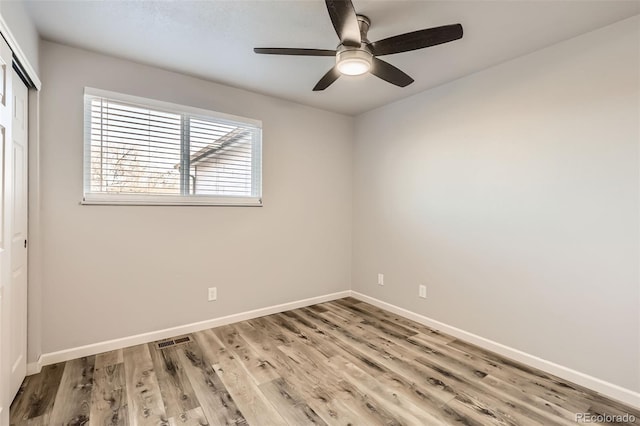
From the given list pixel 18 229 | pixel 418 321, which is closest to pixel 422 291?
pixel 418 321

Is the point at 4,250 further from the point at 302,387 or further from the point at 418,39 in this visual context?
the point at 418,39

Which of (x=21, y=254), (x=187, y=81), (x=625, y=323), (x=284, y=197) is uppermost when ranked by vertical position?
Answer: (x=187, y=81)

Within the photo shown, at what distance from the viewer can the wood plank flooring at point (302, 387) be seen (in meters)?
1.81

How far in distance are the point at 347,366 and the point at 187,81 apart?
2.91 m

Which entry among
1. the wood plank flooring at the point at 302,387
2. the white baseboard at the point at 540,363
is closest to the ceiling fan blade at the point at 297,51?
the wood plank flooring at the point at 302,387

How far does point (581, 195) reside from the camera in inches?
86.0

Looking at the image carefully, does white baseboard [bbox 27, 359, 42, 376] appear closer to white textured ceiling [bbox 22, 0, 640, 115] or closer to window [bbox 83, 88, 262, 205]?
window [bbox 83, 88, 262, 205]

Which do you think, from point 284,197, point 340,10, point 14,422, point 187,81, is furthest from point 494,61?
point 14,422

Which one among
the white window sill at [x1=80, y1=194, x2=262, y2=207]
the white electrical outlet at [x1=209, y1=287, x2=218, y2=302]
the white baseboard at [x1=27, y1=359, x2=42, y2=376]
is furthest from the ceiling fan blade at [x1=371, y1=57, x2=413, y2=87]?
the white baseboard at [x1=27, y1=359, x2=42, y2=376]

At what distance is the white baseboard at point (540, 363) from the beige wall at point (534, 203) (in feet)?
0.16

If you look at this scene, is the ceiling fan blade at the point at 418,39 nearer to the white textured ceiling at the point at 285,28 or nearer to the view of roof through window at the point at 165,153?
the white textured ceiling at the point at 285,28

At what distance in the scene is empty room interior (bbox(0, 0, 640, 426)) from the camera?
6.31ft

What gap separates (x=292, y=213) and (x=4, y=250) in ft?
8.01

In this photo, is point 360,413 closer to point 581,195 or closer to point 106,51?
point 581,195
